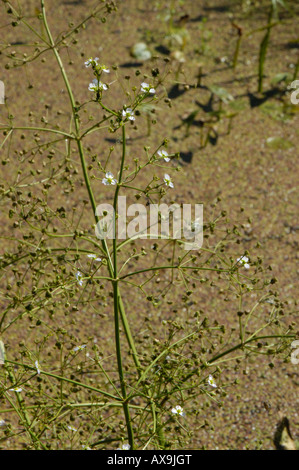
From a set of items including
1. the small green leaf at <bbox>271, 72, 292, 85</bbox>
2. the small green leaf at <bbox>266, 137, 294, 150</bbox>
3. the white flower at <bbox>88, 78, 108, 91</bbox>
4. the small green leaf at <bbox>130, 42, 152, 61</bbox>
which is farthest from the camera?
the small green leaf at <bbox>130, 42, 152, 61</bbox>

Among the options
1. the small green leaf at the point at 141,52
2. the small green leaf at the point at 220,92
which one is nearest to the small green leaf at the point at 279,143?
the small green leaf at the point at 220,92

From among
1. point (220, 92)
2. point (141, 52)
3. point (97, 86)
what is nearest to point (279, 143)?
point (220, 92)

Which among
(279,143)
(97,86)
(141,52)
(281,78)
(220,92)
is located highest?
(141,52)

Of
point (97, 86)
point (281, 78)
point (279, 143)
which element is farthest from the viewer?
point (281, 78)

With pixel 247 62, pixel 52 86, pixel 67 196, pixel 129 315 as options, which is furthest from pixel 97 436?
pixel 247 62

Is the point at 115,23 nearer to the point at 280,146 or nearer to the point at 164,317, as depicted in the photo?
the point at 280,146

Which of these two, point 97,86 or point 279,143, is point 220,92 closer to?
point 279,143

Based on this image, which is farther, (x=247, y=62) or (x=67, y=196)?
(x=247, y=62)

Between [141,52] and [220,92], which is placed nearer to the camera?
[220,92]

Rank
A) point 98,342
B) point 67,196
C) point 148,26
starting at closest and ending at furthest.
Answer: point 98,342, point 67,196, point 148,26

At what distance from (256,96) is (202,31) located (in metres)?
0.97

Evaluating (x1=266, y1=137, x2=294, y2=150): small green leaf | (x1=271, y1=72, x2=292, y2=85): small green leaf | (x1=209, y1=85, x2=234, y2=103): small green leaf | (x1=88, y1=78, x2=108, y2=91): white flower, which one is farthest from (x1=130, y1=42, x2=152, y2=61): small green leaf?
(x1=88, y1=78, x2=108, y2=91): white flower

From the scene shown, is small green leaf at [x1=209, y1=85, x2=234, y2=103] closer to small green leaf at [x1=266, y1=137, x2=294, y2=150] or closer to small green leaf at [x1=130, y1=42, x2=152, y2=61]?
small green leaf at [x1=266, y1=137, x2=294, y2=150]

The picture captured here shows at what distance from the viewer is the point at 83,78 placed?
17.1 ft
